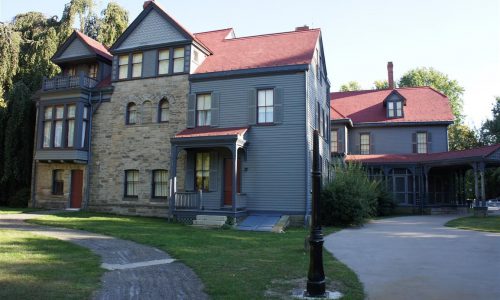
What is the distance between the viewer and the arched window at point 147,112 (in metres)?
20.8

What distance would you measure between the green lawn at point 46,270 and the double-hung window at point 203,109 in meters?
9.86

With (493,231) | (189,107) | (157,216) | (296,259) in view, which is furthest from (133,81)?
(493,231)

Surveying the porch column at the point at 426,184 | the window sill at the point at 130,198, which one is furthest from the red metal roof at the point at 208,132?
the porch column at the point at 426,184

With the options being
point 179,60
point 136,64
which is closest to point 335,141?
point 179,60

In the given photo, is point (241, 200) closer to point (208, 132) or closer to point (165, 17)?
point (208, 132)

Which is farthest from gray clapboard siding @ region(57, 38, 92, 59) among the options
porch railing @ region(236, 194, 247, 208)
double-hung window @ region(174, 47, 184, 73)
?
porch railing @ region(236, 194, 247, 208)

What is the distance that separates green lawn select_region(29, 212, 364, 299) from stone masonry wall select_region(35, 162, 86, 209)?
21.2 ft

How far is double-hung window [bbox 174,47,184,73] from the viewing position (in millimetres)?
20516

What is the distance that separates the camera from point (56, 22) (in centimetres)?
3005

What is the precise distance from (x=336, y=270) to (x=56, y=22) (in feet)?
97.6

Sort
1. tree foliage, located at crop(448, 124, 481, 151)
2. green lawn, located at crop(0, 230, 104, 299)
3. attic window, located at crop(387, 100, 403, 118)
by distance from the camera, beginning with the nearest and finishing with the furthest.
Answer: green lawn, located at crop(0, 230, 104, 299)
attic window, located at crop(387, 100, 403, 118)
tree foliage, located at crop(448, 124, 481, 151)

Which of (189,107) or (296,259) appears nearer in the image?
(296,259)

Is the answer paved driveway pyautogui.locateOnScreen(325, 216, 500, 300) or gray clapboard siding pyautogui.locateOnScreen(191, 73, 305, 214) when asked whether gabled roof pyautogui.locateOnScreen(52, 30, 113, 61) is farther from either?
paved driveway pyautogui.locateOnScreen(325, 216, 500, 300)

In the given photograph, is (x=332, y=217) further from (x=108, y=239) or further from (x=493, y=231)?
(x=108, y=239)
